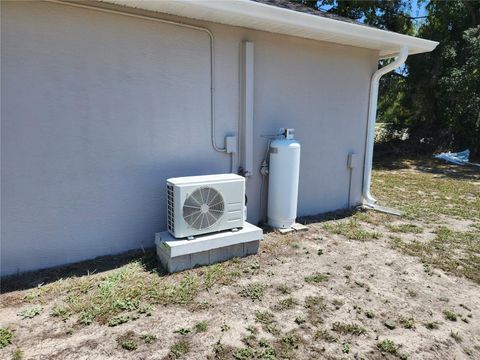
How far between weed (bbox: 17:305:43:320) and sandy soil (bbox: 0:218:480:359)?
34 mm

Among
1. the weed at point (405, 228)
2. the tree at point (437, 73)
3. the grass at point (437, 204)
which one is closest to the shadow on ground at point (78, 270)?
the grass at point (437, 204)

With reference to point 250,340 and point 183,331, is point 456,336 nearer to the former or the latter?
point 250,340

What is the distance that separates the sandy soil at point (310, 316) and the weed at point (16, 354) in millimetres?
29

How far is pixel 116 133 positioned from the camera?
3.20 metres

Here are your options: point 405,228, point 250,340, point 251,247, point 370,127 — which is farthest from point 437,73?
point 250,340

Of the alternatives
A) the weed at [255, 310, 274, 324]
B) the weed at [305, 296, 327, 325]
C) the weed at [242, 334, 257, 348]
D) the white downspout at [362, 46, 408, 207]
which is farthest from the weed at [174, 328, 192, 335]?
the white downspout at [362, 46, 408, 207]

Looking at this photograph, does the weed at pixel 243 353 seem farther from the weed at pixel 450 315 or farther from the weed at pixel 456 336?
the weed at pixel 450 315

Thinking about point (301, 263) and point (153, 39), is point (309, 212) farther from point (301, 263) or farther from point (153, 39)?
point (153, 39)

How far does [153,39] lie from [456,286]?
3.63 m

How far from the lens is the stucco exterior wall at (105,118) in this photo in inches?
110

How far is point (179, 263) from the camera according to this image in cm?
302

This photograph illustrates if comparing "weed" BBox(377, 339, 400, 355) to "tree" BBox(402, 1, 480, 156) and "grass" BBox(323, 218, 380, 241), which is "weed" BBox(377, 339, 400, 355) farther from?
"tree" BBox(402, 1, 480, 156)

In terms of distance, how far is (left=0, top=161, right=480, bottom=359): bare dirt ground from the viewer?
2.12m

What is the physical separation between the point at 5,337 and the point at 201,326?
1.24 meters
